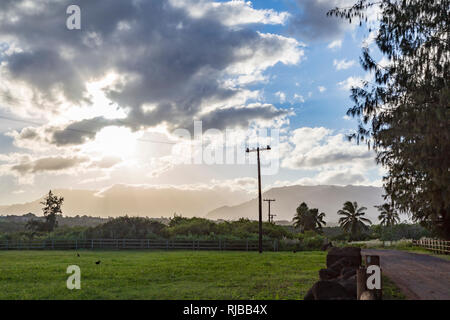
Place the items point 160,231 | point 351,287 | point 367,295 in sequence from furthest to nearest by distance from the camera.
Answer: point 160,231
point 351,287
point 367,295

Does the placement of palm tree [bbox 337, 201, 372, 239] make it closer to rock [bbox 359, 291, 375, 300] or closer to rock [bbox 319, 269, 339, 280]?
rock [bbox 319, 269, 339, 280]

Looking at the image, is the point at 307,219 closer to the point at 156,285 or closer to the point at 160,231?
the point at 160,231

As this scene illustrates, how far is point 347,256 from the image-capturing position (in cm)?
1520

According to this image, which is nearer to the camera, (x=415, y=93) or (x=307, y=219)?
(x=415, y=93)

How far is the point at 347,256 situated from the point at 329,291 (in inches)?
A: 239

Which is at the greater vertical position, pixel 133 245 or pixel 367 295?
pixel 367 295

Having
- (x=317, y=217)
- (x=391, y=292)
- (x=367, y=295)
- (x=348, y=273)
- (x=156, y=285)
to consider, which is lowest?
(x=156, y=285)

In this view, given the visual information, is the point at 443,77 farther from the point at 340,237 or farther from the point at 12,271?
the point at 340,237

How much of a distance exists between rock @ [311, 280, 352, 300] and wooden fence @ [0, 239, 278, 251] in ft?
138

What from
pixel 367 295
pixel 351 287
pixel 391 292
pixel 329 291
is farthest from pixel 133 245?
pixel 367 295

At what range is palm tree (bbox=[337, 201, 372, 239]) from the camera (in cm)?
10881
